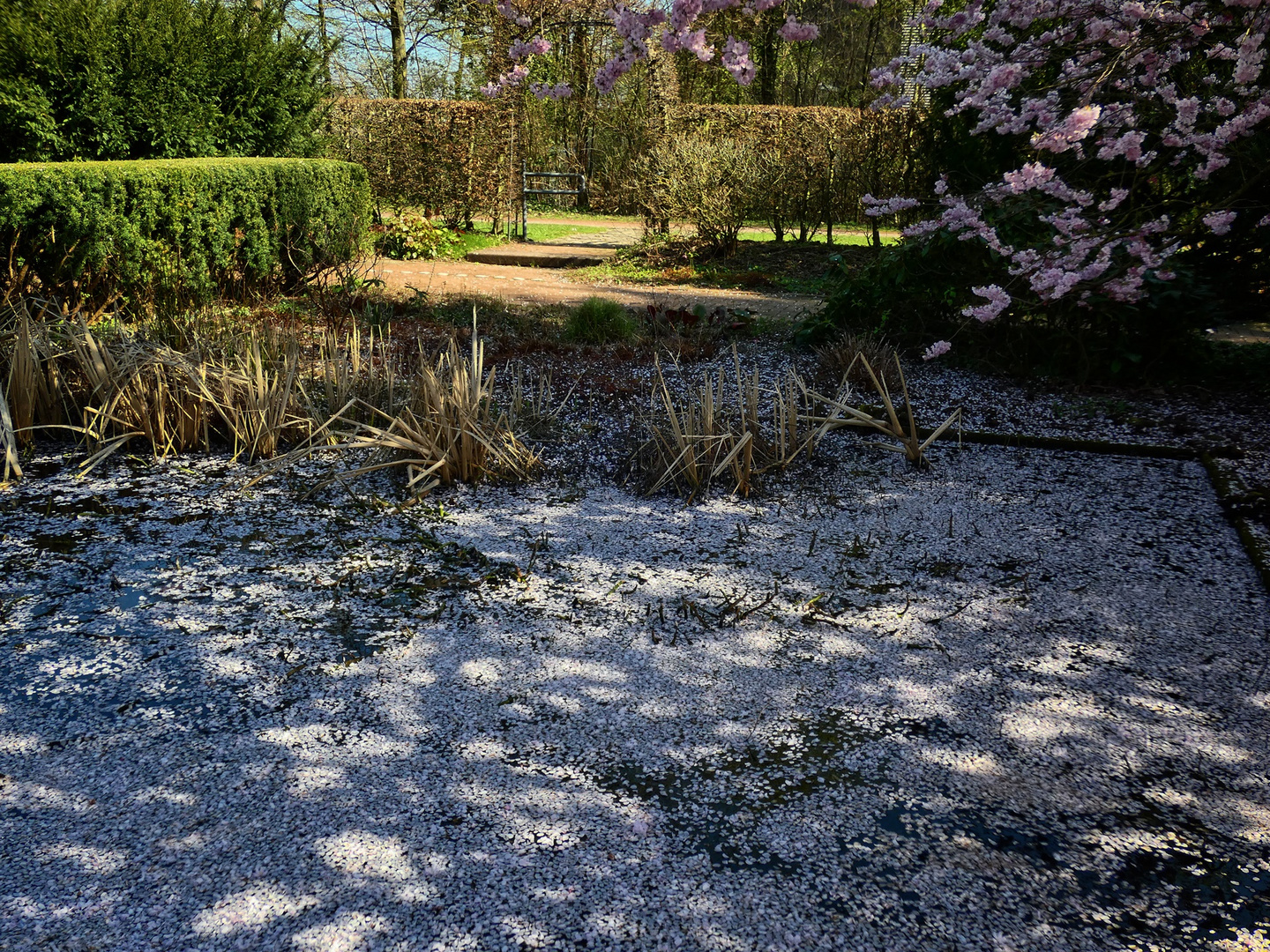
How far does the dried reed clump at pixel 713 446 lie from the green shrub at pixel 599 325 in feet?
5.64

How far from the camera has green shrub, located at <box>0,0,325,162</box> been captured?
5.96 m

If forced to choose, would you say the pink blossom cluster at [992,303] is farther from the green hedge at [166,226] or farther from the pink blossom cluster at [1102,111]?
the green hedge at [166,226]

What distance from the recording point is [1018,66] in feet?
10.1

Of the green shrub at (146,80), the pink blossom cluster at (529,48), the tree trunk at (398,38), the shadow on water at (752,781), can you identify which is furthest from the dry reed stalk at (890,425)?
the tree trunk at (398,38)

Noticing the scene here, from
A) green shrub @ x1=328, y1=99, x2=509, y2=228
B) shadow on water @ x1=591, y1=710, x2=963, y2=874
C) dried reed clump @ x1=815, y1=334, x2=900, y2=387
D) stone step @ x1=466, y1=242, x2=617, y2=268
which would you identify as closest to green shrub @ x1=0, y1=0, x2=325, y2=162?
stone step @ x1=466, y1=242, x2=617, y2=268

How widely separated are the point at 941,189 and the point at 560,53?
13706 mm

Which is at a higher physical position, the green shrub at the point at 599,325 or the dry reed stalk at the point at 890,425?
the green shrub at the point at 599,325

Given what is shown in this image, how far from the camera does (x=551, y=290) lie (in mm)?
8094

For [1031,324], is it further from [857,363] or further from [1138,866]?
[1138,866]

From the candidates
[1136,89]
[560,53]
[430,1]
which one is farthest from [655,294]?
[430,1]

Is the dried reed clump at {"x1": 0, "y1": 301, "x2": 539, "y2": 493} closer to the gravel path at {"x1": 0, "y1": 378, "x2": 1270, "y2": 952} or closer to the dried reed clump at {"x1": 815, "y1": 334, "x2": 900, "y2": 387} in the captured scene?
the gravel path at {"x1": 0, "y1": 378, "x2": 1270, "y2": 952}

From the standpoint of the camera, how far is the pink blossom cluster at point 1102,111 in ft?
9.78

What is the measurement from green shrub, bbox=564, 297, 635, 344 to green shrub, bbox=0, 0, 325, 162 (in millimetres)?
3536

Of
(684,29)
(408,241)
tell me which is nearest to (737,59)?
(684,29)
